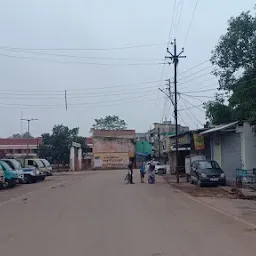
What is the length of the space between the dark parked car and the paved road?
11834 mm

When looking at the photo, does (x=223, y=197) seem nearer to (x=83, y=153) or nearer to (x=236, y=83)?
(x=236, y=83)

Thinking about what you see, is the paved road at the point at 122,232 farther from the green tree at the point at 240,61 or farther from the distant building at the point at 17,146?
the distant building at the point at 17,146

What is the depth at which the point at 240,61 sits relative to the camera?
95.8 feet

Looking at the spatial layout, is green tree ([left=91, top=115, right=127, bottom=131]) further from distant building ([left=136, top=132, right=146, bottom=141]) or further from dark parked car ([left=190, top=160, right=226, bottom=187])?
dark parked car ([left=190, top=160, right=226, bottom=187])

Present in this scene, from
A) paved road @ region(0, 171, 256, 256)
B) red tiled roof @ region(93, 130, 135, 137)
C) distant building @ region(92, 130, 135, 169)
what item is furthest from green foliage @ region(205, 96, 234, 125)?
red tiled roof @ region(93, 130, 135, 137)

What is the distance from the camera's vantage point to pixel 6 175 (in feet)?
97.9

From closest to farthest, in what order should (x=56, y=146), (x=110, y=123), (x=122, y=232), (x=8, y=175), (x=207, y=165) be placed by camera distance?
(x=122, y=232)
(x=207, y=165)
(x=8, y=175)
(x=56, y=146)
(x=110, y=123)

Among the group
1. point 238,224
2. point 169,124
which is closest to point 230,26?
point 238,224

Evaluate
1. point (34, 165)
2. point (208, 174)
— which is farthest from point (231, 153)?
point (34, 165)

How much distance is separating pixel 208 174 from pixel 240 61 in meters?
7.65

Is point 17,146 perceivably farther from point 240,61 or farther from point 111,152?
point 240,61

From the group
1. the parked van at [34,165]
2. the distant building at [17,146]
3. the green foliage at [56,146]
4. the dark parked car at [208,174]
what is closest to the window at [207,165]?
the dark parked car at [208,174]

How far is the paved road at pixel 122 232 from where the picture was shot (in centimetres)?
831

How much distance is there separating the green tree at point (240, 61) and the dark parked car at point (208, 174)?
3.72 metres
